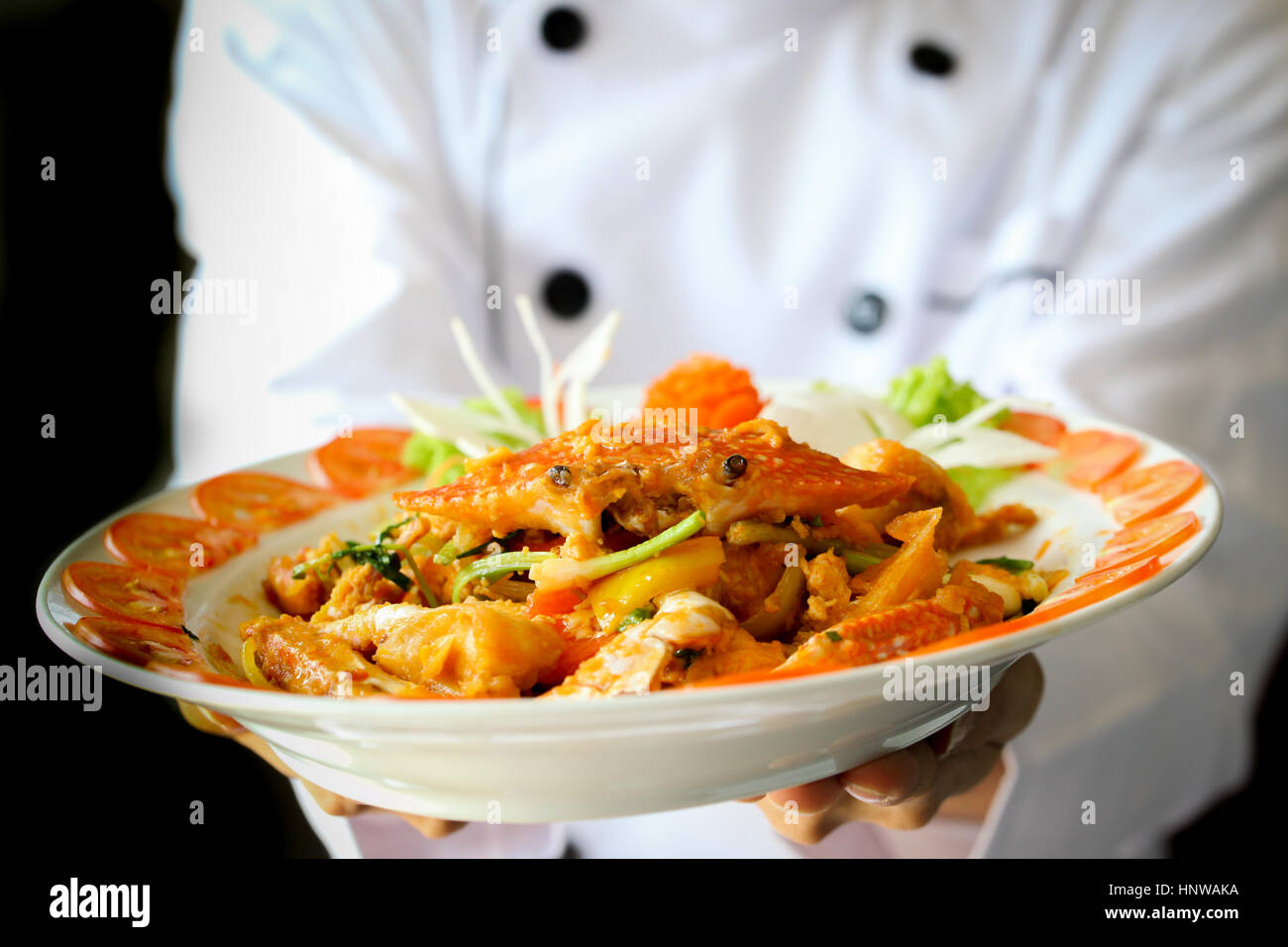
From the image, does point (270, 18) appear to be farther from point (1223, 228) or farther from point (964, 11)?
point (1223, 228)

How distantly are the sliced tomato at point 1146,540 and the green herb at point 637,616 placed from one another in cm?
60

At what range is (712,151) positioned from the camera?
9.98 ft

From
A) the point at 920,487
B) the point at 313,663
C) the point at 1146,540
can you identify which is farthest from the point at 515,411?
the point at 1146,540

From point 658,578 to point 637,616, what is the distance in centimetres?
5

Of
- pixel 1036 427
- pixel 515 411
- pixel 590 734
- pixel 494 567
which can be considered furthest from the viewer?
pixel 515 411

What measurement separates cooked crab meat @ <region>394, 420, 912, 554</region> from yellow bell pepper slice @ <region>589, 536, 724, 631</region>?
0.13ft

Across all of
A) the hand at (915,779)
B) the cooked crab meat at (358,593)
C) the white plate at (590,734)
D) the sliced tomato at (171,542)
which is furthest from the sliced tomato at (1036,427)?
the sliced tomato at (171,542)

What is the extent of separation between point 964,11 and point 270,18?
2.24 meters

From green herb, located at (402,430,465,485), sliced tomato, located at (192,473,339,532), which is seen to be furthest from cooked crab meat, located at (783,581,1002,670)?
green herb, located at (402,430,465,485)

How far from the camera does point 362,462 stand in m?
2.16

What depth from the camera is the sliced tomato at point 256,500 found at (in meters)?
1.77

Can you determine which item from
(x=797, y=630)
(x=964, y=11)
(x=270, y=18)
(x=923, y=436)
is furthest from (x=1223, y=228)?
(x=270, y=18)

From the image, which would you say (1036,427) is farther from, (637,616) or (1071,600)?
(637,616)

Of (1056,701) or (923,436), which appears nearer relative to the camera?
(923,436)
